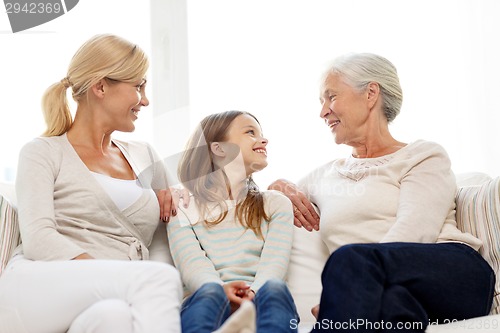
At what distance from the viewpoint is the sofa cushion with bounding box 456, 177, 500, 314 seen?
5.97ft

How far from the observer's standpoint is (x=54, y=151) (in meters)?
1.84

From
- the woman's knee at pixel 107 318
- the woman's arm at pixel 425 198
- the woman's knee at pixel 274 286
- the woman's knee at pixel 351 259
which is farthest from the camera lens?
the woman's arm at pixel 425 198

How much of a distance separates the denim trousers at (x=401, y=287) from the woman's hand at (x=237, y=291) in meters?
0.25

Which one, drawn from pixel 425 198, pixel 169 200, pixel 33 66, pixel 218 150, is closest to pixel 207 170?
pixel 218 150

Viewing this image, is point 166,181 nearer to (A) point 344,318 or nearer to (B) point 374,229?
(B) point 374,229

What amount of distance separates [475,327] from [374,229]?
0.41 meters

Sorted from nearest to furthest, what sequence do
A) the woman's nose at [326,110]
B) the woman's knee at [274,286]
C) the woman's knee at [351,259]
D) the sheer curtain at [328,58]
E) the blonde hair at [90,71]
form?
the woman's knee at [351,259], the woman's knee at [274,286], the blonde hair at [90,71], the woman's nose at [326,110], the sheer curtain at [328,58]

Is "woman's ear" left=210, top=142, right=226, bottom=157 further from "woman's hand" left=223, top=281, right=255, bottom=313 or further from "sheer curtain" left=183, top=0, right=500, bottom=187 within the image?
"sheer curtain" left=183, top=0, right=500, bottom=187

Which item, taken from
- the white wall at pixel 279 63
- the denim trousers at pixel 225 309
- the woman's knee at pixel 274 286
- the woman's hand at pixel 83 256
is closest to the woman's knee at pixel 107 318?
the denim trousers at pixel 225 309

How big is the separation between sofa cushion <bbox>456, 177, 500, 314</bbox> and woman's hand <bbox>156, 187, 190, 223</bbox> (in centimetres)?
84

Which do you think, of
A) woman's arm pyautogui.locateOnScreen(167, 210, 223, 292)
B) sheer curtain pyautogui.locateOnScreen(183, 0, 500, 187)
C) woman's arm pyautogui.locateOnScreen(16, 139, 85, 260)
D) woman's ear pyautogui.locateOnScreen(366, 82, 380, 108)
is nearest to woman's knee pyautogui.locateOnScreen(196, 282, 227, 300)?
woman's arm pyautogui.locateOnScreen(167, 210, 223, 292)

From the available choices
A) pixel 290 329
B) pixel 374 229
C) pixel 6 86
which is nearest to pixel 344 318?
pixel 290 329

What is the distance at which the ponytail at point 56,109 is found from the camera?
193 centimetres

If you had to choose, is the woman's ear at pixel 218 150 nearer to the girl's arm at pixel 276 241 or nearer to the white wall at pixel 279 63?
the girl's arm at pixel 276 241
